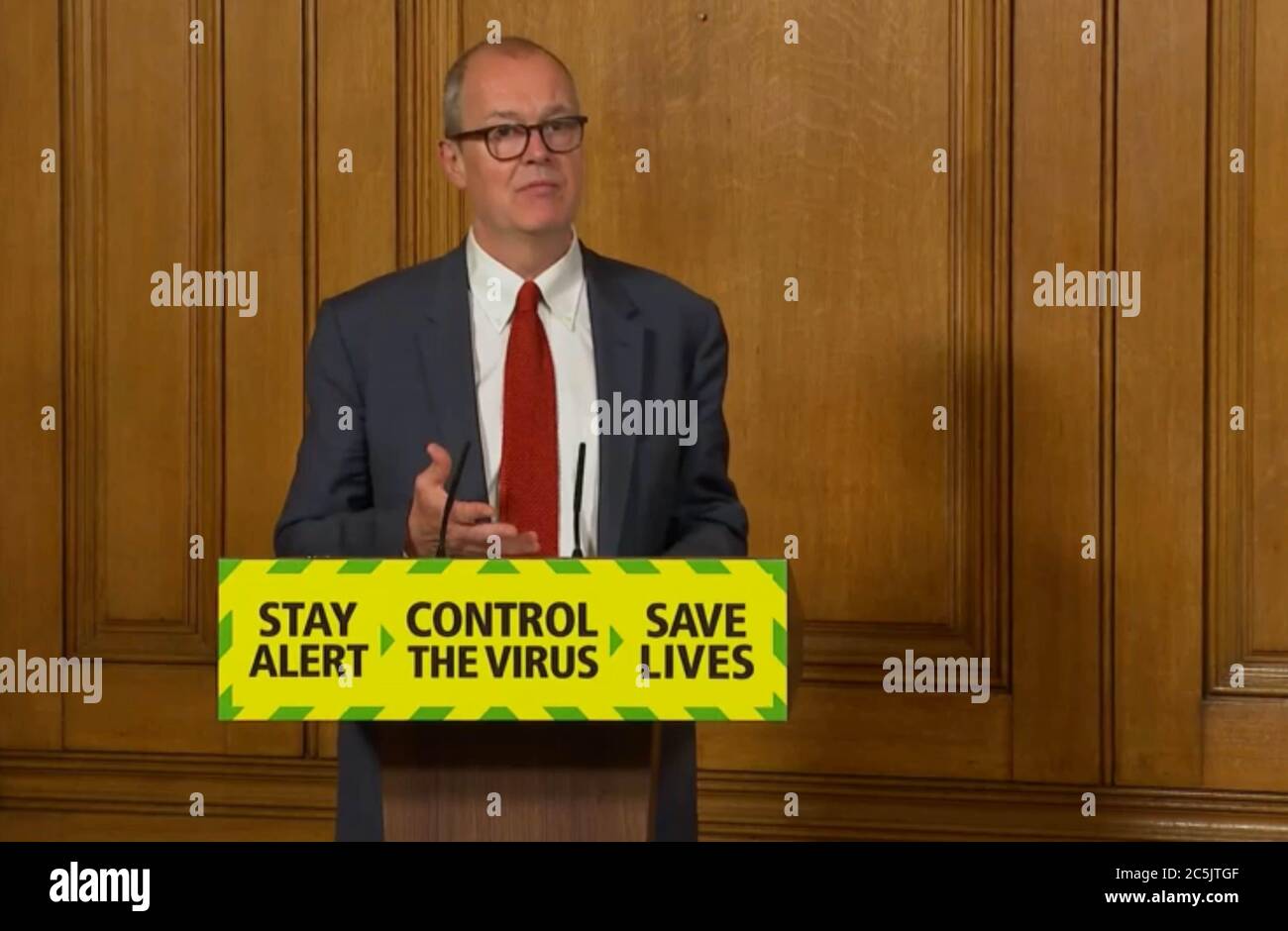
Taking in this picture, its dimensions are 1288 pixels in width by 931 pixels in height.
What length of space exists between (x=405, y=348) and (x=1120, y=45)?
5.92 feet

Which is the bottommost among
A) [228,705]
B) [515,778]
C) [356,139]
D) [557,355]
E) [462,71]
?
[515,778]

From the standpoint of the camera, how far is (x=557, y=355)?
7.70 feet

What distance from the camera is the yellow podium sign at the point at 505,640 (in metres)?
1.79

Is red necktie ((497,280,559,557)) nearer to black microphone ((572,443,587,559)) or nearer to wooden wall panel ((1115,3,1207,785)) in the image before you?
black microphone ((572,443,587,559))

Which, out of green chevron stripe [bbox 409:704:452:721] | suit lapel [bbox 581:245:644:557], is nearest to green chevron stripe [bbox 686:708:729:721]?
green chevron stripe [bbox 409:704:452:721]

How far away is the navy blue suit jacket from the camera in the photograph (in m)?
2.26

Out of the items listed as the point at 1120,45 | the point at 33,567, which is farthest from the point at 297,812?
the point at 1120,45

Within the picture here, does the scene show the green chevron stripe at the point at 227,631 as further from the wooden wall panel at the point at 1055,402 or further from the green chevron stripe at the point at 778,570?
the wooden wall panel at the point at 1055,402

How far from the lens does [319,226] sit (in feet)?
12.3

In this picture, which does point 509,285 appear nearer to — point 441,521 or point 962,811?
point 441,521

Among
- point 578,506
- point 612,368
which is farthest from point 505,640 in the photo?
point 612,368

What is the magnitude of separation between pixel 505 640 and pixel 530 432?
54cm

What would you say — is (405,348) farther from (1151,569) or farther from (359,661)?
(1151,569)

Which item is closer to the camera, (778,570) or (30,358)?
(778,570)
